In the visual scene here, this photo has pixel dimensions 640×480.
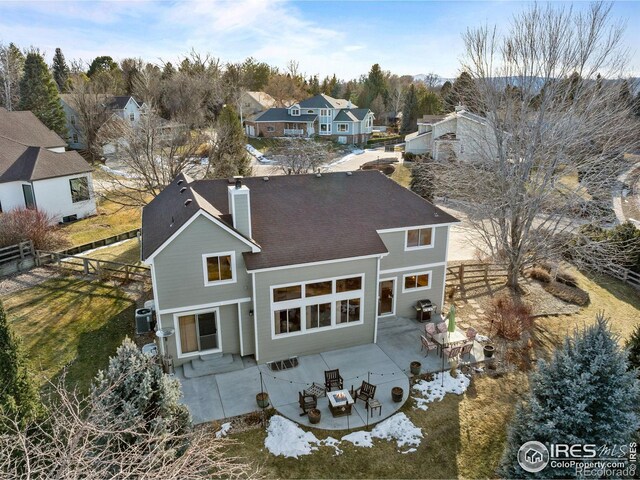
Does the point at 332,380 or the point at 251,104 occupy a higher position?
the point at 251,104

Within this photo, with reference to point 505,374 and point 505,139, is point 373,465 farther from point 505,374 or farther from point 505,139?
point 505,139

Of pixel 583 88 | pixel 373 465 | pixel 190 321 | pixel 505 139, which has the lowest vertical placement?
pixel 373 465

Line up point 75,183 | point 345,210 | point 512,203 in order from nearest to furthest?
1. point 345,210
2. point 512,203
3. point 75,183

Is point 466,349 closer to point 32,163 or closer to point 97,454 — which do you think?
point 97,454

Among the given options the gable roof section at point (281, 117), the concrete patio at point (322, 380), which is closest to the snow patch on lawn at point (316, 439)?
the concrete patio at point (322, 380)

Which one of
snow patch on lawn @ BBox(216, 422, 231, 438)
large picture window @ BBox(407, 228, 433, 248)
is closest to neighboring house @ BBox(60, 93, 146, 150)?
large picture window @ BBox(407, 228, 433, 248)

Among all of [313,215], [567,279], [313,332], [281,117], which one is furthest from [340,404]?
[281,117]

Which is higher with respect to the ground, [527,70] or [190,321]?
[527,70]

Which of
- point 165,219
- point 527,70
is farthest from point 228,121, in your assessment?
point 527,70
